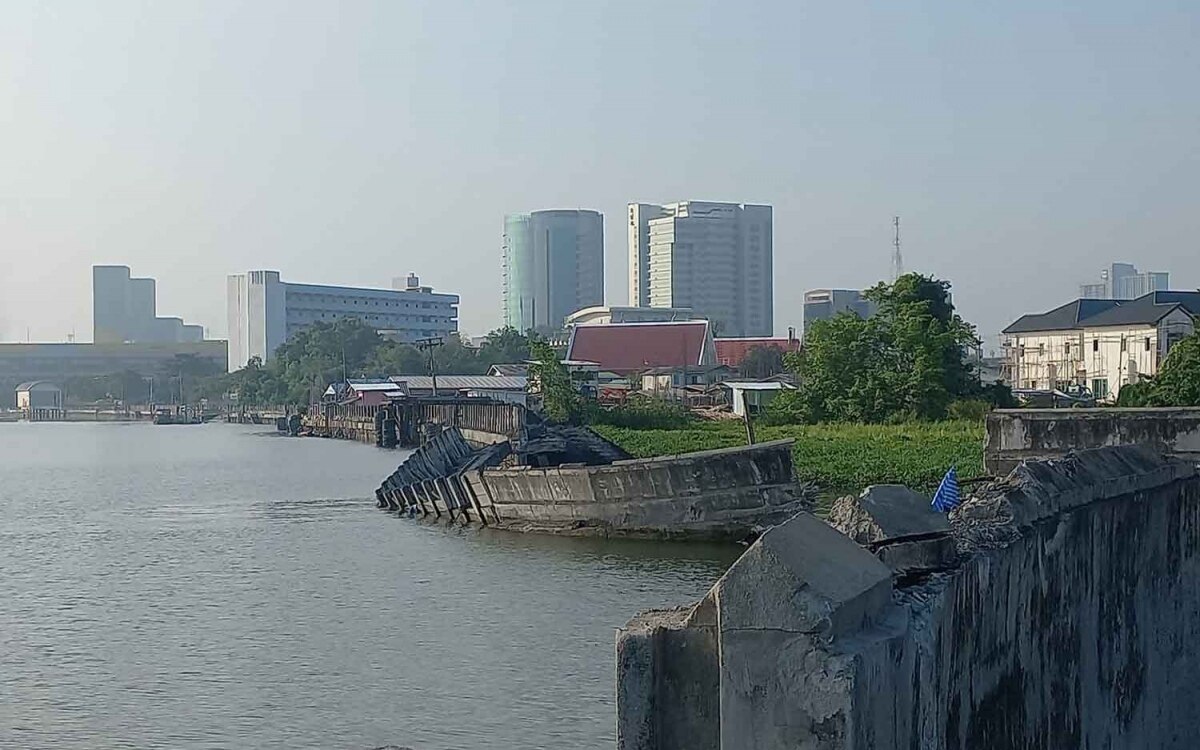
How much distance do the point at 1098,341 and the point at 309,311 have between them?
117 metres

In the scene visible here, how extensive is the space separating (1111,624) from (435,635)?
45.0ft

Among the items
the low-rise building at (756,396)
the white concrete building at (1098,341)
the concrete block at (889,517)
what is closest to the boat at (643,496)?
the concrete block at (889,517)

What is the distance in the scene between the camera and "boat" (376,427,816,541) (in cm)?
2753

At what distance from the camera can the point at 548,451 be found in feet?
131

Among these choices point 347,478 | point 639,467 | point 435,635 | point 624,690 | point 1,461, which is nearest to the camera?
point 624,690

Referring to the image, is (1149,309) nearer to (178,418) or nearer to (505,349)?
(505,349)

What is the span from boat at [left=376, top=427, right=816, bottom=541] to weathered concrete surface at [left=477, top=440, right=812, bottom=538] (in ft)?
0.06

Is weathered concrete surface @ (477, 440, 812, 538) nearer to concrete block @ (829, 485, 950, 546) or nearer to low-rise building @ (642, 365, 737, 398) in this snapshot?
concrete block @ (829, 485, 950, 546)

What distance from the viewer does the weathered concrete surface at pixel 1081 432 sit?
12672mm

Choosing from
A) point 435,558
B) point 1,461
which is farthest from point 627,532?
point 1,461

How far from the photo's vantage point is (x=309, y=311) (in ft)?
558

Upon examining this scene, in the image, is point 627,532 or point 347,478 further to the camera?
point 347,478

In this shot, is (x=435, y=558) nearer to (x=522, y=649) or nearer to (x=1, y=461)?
(x=522, y=649)

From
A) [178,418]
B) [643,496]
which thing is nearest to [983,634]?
[643,496]
